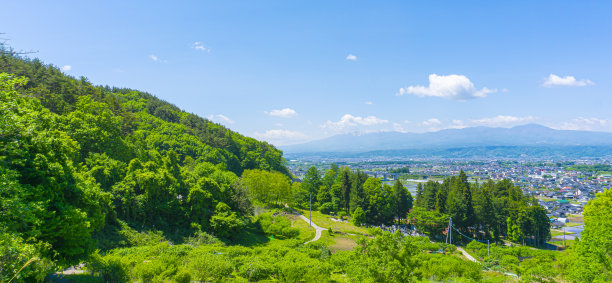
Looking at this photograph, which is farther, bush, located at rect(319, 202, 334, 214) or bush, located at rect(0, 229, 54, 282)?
bush, located at rect(319, 202, 334, 214)

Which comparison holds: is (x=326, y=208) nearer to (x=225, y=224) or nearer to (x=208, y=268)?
(x=225, y=224)

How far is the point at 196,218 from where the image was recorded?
1117 inches

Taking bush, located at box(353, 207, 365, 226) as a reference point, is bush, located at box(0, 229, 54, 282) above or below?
above

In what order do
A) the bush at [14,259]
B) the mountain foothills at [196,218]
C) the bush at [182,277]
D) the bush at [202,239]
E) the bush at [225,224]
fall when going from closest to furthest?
the bush at [14,259] < the mountain foothills at [196,218] < the bush at [182,277] < the bush at [202,239] < the bush at [225,224]

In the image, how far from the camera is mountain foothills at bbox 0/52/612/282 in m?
11.6

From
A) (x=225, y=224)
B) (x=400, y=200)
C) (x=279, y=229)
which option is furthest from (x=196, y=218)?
(x=400, y=200)

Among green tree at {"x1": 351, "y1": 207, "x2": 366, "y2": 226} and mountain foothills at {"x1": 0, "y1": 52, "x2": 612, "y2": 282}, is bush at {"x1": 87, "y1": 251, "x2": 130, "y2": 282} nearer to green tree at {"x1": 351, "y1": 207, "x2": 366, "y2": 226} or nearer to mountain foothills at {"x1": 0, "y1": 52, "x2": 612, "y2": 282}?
mountain foothills at {"x1": 0, "y1": 52, "x2": 612, "y2": 282}

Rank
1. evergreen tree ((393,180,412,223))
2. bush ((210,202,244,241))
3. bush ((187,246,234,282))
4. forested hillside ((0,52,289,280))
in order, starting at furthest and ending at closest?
evergreen tree ((393,180,412,223)) < bush ((210,202,244,241)) < bush ((187,246,234,282)) < forested hillside ((0,52,289,280))

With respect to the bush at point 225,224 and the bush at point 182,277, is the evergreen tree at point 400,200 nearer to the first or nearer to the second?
the bush at point 225,224

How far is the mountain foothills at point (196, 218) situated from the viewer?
11.6 m

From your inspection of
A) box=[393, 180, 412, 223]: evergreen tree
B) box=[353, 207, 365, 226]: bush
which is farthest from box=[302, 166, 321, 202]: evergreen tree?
box=[393, 180, 412, 223]: evergreen tree

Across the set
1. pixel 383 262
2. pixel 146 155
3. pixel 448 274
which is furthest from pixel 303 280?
pixel 146 155

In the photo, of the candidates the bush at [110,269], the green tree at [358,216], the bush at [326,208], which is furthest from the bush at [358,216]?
the bush at [110,269]

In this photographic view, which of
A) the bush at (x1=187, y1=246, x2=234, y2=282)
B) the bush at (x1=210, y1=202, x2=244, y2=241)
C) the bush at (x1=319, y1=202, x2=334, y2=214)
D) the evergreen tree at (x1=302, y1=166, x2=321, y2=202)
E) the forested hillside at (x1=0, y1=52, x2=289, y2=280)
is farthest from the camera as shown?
the evergreen tree at (x1=302, y1=166, x2=321, y2=202)
